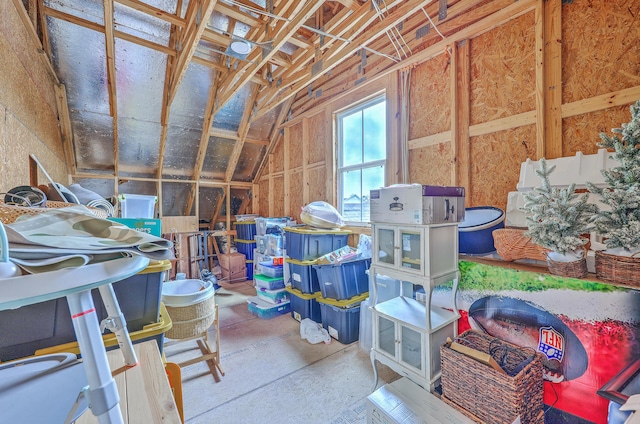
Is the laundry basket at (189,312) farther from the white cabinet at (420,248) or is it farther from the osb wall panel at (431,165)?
the osb wall panel at (431,165)

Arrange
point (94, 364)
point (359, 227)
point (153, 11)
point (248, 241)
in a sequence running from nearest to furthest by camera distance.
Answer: point (94, 364) → point (153, 11) → point (359, 227) → point (248, 241)

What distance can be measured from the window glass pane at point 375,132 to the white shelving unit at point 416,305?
1500mm

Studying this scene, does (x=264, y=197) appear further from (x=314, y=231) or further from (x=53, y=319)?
(x=53, y=319)

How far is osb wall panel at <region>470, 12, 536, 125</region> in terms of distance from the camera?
6.68 feet

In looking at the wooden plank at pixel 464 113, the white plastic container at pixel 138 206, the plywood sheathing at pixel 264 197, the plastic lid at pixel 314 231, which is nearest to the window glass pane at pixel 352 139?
the plastic lid at pixel 314 231

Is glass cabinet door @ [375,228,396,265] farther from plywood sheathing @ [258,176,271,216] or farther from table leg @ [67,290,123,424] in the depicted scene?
plywood sheathing @ [258,176,271,216]

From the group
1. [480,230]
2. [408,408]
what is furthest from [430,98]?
[408,408]

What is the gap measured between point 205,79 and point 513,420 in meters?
4.80

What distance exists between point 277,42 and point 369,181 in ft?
5.92

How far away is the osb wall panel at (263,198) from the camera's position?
545 cm

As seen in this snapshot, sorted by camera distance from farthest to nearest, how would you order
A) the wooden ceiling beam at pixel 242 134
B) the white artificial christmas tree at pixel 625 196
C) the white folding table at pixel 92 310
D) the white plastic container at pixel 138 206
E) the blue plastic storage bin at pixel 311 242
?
the wooden ceiling beam at pixel 242 134 < the white plastic container at pixel 138 206 < the blue plastic storage bin at pixel 311 242 < the white artificial christmas tree at pixel 625 196 < the white folding table at pixel 92 310

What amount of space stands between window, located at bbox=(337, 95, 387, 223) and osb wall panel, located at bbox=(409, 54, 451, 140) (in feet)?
1.38

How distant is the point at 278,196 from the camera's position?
5.10 m

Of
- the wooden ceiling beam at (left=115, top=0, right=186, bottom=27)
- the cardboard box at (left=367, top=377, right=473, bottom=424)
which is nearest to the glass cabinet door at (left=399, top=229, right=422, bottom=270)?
the cardboard box at (left=367, top=377, right=473, bottom=424)
